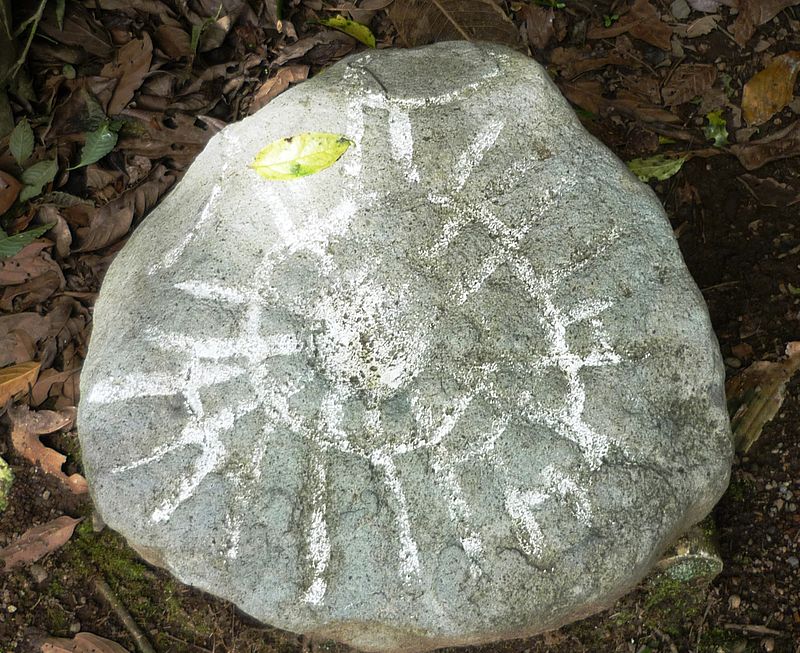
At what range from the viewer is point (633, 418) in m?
1.43

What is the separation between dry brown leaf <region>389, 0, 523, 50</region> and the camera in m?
2.24

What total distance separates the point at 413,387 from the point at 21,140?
5.05 feet

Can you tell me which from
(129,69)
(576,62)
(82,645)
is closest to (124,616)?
(82,645)

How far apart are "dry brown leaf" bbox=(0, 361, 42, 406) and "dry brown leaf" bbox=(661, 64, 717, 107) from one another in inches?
82.1

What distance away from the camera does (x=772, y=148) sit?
7.77 feet

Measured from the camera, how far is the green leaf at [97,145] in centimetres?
228

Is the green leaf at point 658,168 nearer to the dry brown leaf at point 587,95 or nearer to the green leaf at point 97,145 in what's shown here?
the dry brown leaf at point 587,95

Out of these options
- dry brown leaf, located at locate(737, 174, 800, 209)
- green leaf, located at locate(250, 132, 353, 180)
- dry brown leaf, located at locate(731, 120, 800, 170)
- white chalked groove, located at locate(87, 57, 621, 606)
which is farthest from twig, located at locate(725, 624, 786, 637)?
Answer: green leaf, located at locate(250, 132, 353, 180)

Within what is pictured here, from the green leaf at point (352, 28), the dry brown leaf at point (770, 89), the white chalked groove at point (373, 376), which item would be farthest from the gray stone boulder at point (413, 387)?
the dry brown leaf at point (770, 89)

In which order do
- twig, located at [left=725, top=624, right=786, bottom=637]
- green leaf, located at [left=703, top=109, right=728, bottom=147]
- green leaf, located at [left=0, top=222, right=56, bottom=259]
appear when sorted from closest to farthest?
twig, located at [left=725, top=624, right=786, bottom=637]
green leaf, located at [left=0, top=222, right=56, bottom=259]
green leaf, located at [left=703, top=109, right=728, bottom=147]

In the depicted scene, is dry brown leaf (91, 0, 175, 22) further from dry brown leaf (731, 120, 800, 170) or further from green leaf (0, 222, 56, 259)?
dry brown leaf (731, 120, 800, 170)

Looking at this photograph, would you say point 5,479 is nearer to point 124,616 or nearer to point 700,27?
point 124,616

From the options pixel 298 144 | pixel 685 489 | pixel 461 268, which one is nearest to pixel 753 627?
pixel 685 489

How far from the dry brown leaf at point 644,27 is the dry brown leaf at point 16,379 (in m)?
2.03
